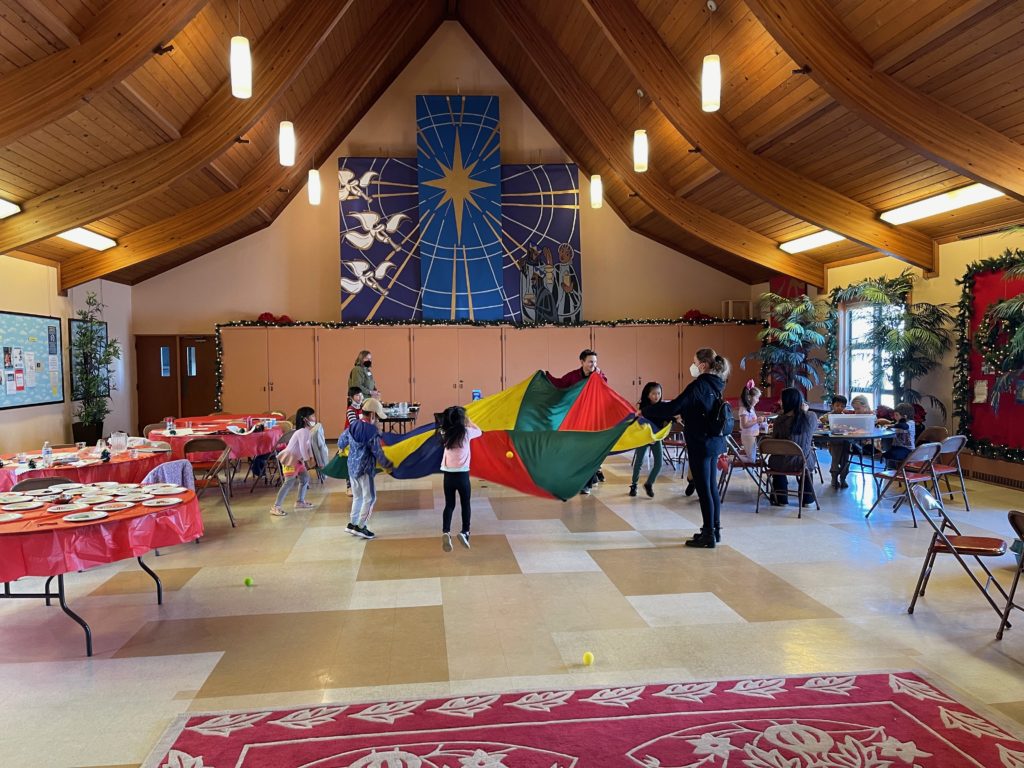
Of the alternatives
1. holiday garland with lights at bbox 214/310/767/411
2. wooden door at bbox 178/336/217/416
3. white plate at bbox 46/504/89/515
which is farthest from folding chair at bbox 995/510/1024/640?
wooden door at bbox 178/336/217/416

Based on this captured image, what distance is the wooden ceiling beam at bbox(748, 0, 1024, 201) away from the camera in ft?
22.0

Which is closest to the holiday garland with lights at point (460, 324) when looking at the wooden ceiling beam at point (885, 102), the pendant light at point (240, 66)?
the wooden ceiling beam at point (885, 102)

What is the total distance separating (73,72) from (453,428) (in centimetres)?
496

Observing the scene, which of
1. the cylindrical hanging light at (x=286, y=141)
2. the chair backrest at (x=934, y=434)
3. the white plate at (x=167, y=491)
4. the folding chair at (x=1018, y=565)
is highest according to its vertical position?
the cylindrical hanging light at (x=286, y=141)

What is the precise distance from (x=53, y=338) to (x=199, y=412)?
416 centimetres

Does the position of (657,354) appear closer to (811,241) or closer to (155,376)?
(811,241)

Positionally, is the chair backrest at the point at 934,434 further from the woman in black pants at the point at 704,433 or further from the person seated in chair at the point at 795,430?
the woman in black pants at the point at 704,433

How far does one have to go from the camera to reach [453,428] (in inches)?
242

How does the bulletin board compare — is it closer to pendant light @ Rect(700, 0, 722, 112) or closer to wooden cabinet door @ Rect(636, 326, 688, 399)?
pendant light @ Rect(700, 0, 722, 112)

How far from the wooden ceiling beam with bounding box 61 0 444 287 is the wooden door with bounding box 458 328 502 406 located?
4.63m

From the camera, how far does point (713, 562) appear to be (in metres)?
5.77

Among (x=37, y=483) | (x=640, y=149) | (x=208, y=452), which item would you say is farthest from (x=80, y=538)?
(x=640, y=149)

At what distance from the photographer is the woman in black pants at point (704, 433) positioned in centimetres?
613

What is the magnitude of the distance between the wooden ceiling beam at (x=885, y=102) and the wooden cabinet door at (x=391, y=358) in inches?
361
